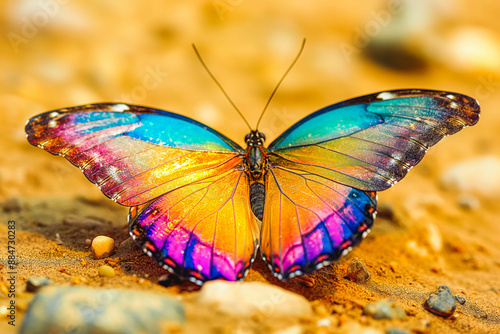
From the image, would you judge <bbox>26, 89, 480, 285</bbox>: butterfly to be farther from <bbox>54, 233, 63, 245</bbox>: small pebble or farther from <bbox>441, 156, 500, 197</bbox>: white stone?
<bbox>441, 156, 500, 197</bbox>: white stone

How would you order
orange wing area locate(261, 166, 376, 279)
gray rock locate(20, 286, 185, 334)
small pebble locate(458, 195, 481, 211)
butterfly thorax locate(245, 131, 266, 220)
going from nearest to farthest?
gray rock locate(20, 286, 185, 334) < orange wing area locate(261, 166, 376, 279) < butterfly thorax locate(245, 131, 266, 220) < small pebble locate(458, 195, 481, 211)

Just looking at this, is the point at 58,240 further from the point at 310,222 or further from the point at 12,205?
the point at 310,222

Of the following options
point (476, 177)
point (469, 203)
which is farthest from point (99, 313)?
point (476, 177)

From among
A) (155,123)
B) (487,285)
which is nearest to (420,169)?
(487,285)

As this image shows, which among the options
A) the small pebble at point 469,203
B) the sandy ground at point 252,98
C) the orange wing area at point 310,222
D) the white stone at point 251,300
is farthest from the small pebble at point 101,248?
the small pebble at point 469,203

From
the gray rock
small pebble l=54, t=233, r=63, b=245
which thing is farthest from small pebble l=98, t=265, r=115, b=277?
small pebble l=54, t=233, r=63, b=245

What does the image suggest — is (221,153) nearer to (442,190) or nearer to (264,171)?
(264,171)

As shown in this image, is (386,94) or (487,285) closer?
(386,94)
